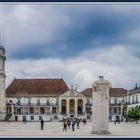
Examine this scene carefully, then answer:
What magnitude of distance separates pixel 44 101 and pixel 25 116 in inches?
204

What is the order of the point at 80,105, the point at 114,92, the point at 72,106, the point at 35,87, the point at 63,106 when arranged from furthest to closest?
1. the point at 114,92
2. the point at 35,87
3. the point at 80,105
4. the point at 63,106
5. the point at 72,106

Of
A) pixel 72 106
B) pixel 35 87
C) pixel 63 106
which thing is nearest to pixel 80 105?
pixel 72 106

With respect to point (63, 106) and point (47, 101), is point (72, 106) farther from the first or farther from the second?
point (47, 101)

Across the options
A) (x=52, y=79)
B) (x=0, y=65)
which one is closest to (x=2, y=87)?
(x=0, y=65)

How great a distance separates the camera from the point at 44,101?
88750mm

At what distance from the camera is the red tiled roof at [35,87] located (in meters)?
89.2

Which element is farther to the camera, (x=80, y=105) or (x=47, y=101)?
(x=80, y=105)

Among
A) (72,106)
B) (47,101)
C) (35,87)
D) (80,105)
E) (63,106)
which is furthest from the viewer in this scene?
(35,87)

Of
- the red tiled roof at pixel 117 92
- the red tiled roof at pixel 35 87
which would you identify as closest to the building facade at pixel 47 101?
A: the red tiled roof at pixel 35 87

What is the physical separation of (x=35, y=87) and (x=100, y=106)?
67226mm

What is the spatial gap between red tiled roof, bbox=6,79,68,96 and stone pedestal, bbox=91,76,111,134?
65.8 m

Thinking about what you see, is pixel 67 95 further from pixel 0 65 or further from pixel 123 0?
pixel 123 0

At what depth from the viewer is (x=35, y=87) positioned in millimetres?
89500

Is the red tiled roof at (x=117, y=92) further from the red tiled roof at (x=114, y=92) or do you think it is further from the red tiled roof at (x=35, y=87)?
the red tiled roof at (x=35, y=87)
